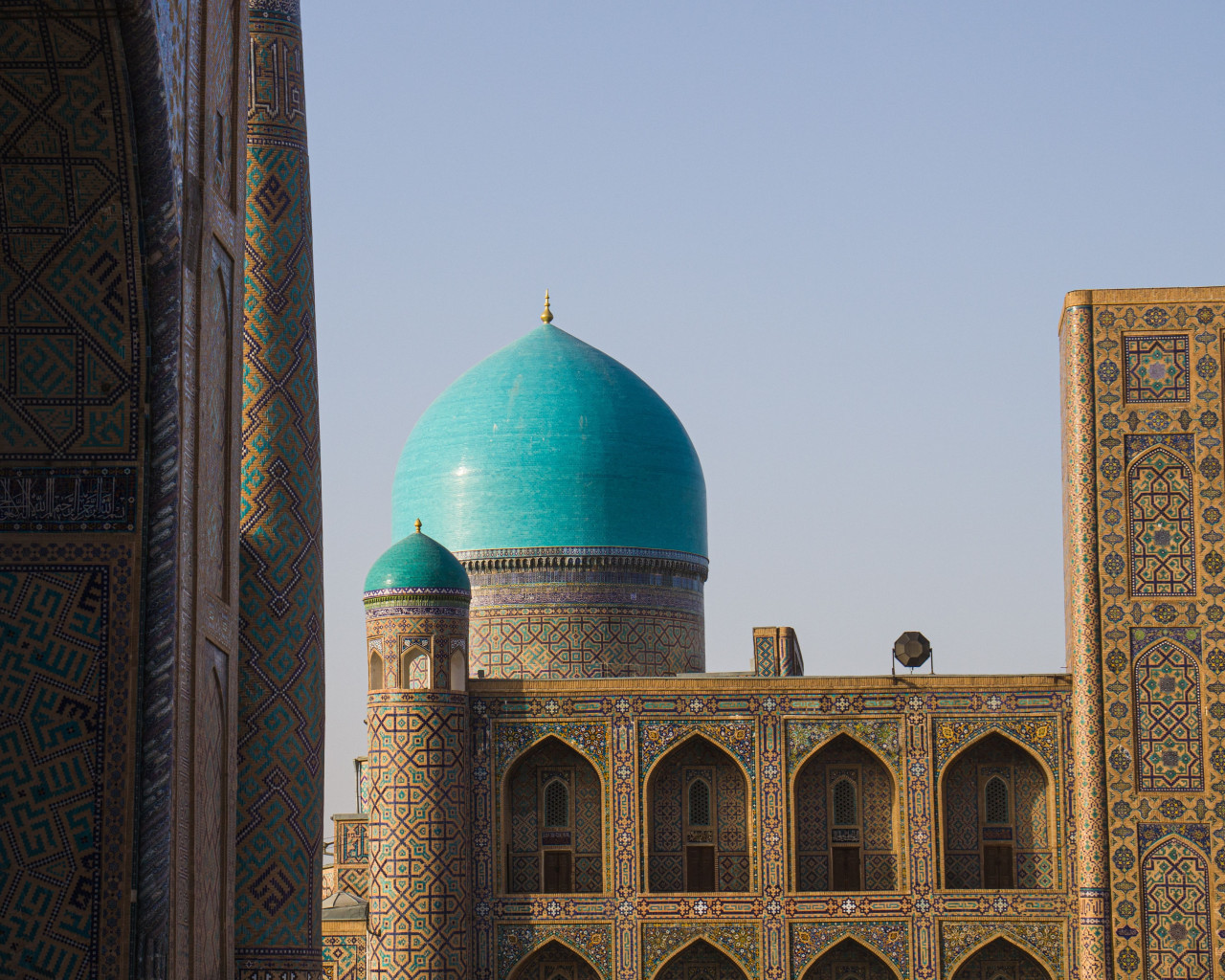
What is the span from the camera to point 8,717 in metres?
5.38

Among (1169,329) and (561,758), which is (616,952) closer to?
(561,758)

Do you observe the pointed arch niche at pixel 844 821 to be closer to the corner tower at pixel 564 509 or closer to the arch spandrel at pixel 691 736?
the arch spandrel at pixel 691 736

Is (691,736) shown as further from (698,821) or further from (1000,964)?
(1000,964)

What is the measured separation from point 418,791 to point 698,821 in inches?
111

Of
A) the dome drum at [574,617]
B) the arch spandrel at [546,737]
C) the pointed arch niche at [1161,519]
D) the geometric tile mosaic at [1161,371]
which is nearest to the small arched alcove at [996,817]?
the pointed arch niche at [1161,519]

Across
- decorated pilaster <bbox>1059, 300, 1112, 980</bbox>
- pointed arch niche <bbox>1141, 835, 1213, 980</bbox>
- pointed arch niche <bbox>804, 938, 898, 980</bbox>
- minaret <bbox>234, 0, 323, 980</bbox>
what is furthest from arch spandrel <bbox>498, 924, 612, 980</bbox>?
minaret <bbox>234, 0, 323, 980</bbox>

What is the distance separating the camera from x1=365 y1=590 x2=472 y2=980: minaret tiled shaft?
17938 mm

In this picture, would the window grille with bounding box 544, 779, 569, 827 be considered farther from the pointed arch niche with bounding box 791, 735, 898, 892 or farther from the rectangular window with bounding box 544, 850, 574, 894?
the pointed arch niche with bounding box 791, 735, 898, 892

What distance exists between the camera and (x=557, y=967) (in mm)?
18812

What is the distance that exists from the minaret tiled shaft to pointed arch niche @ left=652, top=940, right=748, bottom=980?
207 cm

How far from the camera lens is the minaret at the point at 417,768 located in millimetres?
17953

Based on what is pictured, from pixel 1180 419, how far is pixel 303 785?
1206 cm

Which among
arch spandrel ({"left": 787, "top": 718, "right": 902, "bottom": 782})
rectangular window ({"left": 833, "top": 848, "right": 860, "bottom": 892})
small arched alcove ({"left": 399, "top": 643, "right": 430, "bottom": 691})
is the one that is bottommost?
rectangular window ({"left": 833, "top": 848, "right": 860, "bottom": 892})

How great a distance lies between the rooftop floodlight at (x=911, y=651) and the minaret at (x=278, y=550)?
37.3 ft
